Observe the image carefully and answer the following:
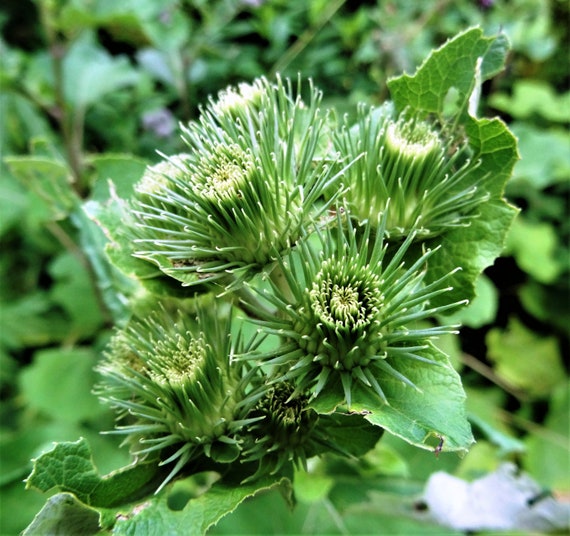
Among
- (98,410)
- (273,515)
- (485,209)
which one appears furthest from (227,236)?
(98,410)

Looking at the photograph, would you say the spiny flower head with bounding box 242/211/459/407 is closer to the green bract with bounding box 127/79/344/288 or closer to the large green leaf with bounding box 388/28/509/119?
the green bract with bounding box 127/79/344/288

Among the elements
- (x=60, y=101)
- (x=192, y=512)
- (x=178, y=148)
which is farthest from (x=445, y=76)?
(x=60, y=101)

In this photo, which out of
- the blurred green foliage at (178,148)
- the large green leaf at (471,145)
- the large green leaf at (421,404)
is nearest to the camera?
the large green leaf at (421,404)

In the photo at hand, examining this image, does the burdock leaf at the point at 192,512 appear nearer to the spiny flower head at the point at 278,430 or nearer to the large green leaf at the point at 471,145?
the spiny flower head at the point at 278,430

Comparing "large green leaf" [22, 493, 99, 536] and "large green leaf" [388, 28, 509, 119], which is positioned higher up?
"large green leaf" [388, 28, 509, 119]

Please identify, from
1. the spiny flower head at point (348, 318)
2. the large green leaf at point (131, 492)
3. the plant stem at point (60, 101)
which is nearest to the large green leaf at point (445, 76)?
the spiny flower head at point (348, 318)

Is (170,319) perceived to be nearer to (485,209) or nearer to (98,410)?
(485,209)

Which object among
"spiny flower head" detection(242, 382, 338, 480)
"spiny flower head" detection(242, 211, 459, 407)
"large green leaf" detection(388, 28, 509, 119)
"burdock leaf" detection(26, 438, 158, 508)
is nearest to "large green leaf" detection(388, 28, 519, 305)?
"large green leaf" detection(388, 28, 509, 119)
